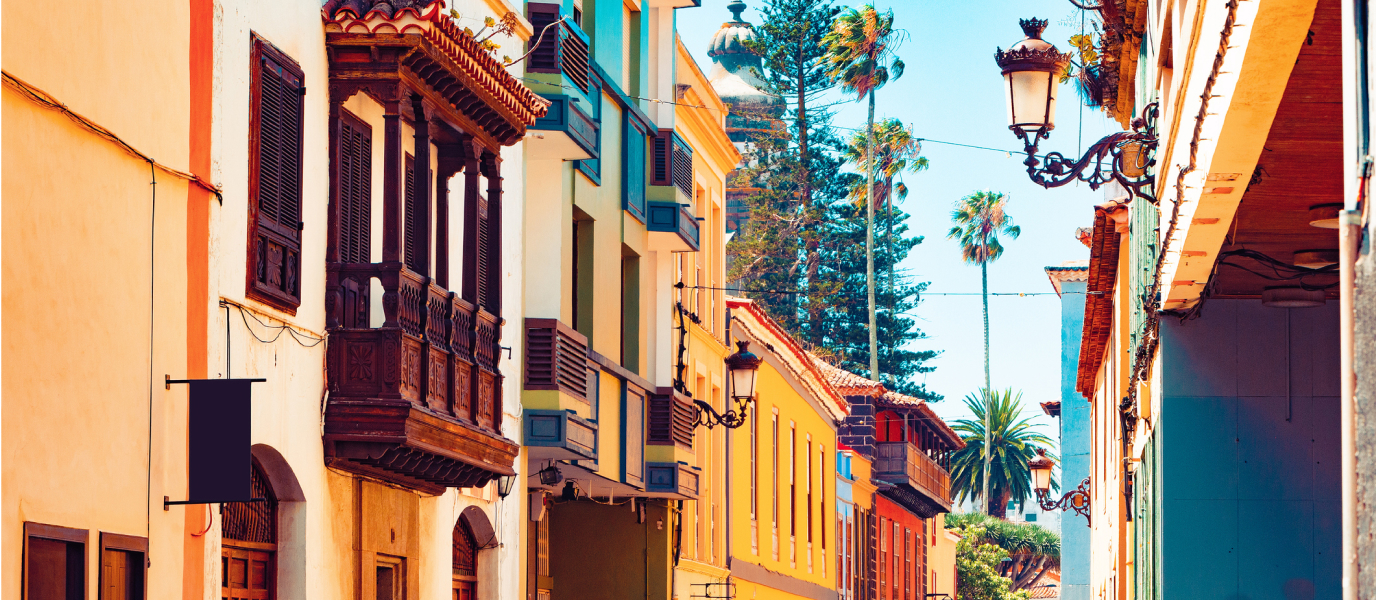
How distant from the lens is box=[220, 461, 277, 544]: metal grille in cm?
1109

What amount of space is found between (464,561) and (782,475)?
16.8 metres

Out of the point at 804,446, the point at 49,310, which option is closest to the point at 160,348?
the point at 49,310

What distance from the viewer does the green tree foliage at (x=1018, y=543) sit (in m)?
73.1

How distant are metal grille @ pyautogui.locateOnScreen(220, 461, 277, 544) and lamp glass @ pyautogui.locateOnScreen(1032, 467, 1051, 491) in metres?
22.8

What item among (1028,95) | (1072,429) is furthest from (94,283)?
(1072,429)

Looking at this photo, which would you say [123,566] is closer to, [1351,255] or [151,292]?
[151,292]

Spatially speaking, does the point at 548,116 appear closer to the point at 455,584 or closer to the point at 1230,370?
the point at 455,584

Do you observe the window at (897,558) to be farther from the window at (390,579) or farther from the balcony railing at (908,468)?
the window at (390,579)

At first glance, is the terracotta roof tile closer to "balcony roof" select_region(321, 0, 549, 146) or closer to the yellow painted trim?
the yellow painted trim

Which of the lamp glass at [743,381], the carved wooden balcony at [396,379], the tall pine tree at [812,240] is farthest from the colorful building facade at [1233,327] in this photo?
the tall pine tree at [812,240]

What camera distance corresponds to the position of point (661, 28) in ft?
74.8

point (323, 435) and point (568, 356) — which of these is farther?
point (568, 356)

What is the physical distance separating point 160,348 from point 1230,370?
6875 millimetres

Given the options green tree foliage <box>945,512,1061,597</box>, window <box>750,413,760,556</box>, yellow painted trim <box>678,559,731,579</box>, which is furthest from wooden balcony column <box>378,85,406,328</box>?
green tree foliage <box>945,512,1061,597</box>
